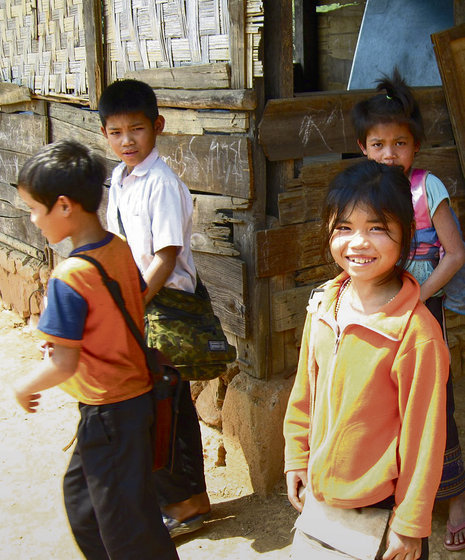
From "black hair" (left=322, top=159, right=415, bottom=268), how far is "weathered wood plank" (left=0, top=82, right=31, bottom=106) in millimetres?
4220

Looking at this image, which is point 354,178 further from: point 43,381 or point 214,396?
point 214,396

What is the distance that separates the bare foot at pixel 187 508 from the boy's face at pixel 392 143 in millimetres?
1744

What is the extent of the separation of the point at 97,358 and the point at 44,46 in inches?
145

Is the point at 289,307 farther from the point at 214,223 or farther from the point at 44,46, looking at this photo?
the point at 44,46

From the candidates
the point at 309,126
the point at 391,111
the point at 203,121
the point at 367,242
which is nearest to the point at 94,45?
the point at 203,121

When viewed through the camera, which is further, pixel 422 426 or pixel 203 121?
pixel 203 121

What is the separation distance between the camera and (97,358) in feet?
7.36

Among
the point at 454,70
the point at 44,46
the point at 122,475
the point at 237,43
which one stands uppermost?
the point at 44,46

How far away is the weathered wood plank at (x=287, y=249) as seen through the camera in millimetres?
3326

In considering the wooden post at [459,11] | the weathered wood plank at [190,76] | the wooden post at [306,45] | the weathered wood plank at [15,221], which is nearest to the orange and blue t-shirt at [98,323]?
the weathered wood plank at [190,76]

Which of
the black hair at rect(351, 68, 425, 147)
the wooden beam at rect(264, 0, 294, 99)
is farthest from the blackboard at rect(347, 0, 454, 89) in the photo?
the black hair at rect(351, 68, 425, 147)

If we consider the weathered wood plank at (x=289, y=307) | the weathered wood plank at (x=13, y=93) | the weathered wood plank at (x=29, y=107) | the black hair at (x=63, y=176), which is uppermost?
the weathered wood plank at (x=13, y=93)

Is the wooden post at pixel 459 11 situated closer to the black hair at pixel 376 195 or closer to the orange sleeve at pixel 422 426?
the black hair at pixel 376 195

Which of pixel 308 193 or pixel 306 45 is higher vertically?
pixel 306 45
